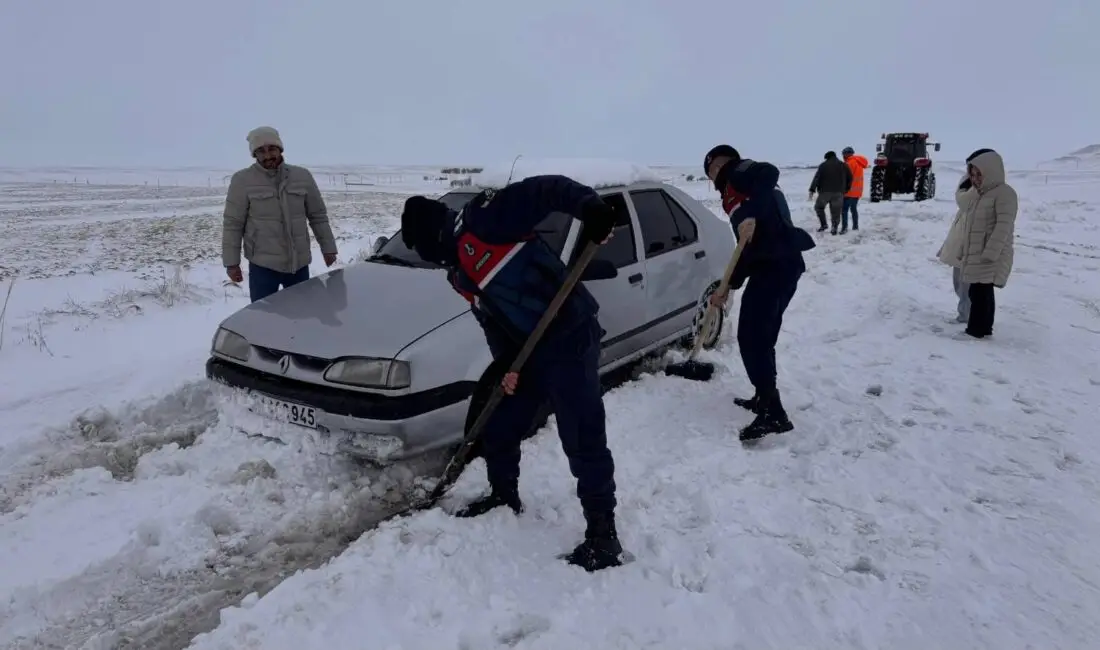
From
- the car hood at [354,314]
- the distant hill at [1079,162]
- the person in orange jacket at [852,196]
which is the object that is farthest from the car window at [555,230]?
the distant hill at [1079,162]

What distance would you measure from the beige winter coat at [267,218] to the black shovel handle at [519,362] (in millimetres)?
2448

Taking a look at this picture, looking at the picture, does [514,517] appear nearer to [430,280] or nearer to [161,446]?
[430,280]

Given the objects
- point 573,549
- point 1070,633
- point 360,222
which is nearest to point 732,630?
point 573,549

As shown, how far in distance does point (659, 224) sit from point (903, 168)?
1971 centimetres

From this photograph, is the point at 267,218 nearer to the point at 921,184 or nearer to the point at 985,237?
the point at 985,237

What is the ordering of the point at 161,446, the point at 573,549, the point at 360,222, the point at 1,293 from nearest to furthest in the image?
the point at 573,549, the point at 161,446, the point at 1,293, the point at 360,222

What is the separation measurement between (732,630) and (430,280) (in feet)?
8.28

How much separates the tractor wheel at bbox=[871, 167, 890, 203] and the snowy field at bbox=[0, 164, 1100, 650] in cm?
1669

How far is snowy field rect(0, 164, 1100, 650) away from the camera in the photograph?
2451mm

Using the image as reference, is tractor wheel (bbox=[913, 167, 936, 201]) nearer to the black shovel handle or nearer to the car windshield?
the car windshield

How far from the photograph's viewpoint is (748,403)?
4.44 meters

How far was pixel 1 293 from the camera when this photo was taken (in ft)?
25.1

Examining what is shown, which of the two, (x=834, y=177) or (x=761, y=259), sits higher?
(x=834, y=177)

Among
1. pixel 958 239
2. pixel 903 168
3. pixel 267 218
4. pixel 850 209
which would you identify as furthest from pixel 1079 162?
pixel 267 218
